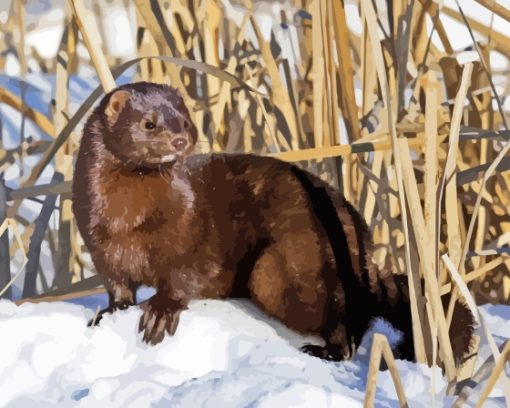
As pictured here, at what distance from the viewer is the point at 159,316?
1.43 metres

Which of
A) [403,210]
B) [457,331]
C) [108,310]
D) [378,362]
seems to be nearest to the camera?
[378,362]

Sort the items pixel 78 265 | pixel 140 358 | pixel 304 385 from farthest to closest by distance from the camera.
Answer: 1. pixel 78 265
2. pixel 140 358
3. pixel 304 385

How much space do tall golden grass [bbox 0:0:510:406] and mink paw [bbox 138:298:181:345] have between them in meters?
0.27

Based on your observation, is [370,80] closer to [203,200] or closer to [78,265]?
[203,200]

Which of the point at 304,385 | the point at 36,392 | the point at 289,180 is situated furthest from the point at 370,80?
the point at 36,392

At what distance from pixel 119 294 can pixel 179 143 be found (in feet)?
1.03

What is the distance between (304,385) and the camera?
1.22m

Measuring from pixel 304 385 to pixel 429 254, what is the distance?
10.8 inches

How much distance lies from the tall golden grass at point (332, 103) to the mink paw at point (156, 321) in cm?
27

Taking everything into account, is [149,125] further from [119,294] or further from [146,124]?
[119,294]

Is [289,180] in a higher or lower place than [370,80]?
lower

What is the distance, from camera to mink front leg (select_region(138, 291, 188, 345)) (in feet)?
4.62

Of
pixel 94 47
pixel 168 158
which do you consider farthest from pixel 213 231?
pixel 94 47

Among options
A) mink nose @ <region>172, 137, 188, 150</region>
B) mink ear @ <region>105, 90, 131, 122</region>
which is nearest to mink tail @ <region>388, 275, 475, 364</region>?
mink nose @ <region>172, 137, 188, 150</region>
